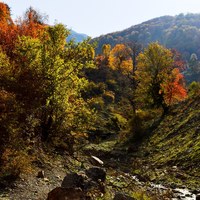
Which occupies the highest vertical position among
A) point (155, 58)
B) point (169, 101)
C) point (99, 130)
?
point (155, 58)

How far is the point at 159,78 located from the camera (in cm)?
5741

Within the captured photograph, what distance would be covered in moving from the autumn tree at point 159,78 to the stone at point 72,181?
3927cm

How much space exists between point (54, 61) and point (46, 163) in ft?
24.6

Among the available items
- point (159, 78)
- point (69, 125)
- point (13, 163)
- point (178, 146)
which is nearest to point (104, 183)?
point (13, 163)

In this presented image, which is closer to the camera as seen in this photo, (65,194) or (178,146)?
(65,194)

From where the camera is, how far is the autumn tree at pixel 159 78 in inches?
2174

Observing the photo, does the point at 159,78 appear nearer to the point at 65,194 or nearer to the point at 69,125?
the point at 69,125

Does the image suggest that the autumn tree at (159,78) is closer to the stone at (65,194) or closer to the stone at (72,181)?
the stone at (72,181)

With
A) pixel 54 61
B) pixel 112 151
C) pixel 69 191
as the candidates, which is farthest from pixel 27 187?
pixel 112 151

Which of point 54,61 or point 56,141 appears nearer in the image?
point 54,61

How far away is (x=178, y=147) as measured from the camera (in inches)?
1432

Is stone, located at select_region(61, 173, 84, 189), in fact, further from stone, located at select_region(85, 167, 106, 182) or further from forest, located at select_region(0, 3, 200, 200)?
stone, located at select_region(85, 167, 106, 182)

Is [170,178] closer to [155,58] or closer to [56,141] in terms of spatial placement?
[56,141]

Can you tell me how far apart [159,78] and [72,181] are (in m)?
42.6
